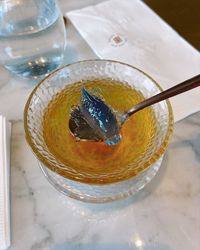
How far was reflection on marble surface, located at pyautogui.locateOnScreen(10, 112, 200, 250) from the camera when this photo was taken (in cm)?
41

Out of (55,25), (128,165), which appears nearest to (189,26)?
(55,25)

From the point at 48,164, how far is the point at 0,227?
87 millimetres

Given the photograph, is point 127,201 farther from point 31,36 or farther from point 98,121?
point 31,36

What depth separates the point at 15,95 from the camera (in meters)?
0.55

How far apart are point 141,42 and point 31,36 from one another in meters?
0.19

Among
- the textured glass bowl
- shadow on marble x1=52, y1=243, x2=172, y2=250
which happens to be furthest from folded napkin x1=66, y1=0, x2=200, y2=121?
shadow on marble x1=52, y1=243, x2=172, y2=250

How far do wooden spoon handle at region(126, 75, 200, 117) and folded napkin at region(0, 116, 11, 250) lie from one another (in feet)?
0.52

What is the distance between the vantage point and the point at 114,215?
0.43 metres

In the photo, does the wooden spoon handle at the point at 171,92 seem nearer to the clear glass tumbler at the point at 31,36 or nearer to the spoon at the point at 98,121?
the spoon at the point at 98,121

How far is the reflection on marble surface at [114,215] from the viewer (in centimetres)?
41

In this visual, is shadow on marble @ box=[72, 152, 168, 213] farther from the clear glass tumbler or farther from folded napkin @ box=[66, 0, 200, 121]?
the clear glass tumbler

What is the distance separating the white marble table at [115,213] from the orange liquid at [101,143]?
45 millimetres

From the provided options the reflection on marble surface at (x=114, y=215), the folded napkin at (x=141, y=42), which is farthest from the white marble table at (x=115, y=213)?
the folded napkin at (x=141, y=42)

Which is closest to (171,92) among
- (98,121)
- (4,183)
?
(98,121)
